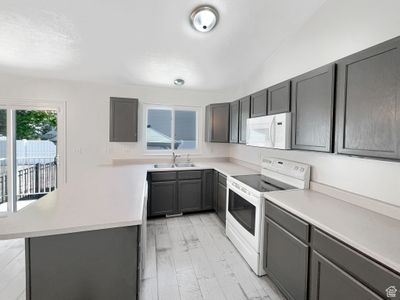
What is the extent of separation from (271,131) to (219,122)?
1623mm

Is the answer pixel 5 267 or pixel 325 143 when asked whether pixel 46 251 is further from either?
pixel 325 143

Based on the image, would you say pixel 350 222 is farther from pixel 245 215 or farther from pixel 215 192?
pixel 215 192

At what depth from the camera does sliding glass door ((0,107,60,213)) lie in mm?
3410

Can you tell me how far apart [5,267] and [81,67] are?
2702 mm

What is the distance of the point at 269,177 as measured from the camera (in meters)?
2.85

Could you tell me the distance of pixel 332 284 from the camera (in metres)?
1.30

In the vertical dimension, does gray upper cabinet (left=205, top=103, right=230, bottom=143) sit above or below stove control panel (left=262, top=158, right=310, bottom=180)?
above

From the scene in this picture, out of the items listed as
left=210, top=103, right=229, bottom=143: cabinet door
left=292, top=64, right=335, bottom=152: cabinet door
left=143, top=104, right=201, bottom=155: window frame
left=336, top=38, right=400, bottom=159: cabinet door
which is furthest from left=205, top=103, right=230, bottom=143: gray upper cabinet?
left=336, top=38, right=400, bottom=159: cabinet door

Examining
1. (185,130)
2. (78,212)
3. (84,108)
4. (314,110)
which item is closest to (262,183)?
(314,110)

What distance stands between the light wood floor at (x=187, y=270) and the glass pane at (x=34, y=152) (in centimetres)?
117

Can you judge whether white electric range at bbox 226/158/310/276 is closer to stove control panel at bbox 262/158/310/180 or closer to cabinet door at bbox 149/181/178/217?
stove control panel at bbox 262/158/310/180

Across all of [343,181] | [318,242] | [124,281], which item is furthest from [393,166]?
[124,281]

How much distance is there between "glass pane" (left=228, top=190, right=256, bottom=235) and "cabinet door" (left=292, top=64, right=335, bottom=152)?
32.6 inches

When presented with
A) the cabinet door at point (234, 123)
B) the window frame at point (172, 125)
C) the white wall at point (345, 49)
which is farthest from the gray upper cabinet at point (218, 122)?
the white wall at point (345, 49)
